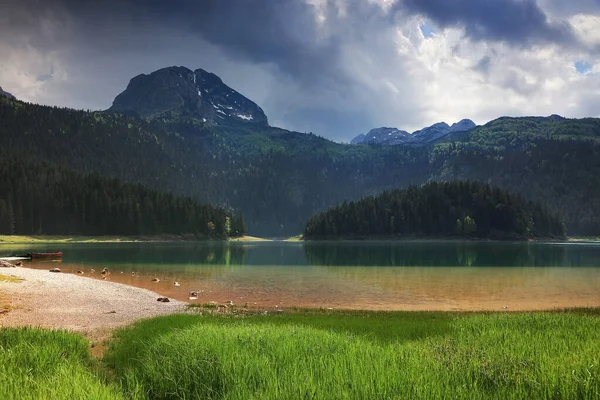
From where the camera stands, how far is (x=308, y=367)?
408 inches

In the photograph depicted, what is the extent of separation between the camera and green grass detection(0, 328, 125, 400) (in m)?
8.27

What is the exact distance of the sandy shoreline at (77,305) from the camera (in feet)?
84.3

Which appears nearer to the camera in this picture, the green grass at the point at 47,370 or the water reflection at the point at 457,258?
the green grass at the point at 47,370

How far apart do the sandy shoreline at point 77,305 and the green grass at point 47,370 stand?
19.6ft

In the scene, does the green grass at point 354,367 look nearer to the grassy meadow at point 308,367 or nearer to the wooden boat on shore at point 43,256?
the grassy meadow at point 308,367

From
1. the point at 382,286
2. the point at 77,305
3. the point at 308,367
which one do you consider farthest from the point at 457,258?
the point at 308,367

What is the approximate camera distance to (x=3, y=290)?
3659cm

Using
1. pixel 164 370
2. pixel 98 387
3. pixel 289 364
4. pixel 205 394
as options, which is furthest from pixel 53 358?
pixel 289 364

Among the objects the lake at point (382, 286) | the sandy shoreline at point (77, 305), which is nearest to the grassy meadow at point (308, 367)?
the sandy shoreline at point (77, 305)

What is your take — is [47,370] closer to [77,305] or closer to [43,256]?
[77,305]

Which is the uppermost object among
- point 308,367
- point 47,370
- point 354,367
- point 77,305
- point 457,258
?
point 354,367

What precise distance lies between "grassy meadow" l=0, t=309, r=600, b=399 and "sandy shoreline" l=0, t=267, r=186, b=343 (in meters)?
9.71

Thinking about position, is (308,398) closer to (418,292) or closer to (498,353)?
(498,353)

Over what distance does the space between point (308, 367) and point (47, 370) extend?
699 centimetres
